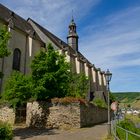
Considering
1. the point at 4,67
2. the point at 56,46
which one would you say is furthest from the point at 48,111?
the point at 56,46

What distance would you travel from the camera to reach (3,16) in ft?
124

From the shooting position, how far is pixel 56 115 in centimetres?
2217

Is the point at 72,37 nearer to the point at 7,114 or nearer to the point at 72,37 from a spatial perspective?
the point at 72,37

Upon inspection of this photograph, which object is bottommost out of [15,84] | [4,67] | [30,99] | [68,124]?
→ [68,124]

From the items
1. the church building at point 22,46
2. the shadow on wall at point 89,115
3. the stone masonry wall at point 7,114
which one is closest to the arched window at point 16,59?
the church building at point 22,46

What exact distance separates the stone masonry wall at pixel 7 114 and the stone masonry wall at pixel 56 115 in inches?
72.5

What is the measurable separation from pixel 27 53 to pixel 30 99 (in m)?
18.6

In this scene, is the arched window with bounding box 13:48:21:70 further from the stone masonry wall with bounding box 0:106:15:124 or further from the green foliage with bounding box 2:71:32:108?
the stone masonry wall with bounding box 0:106:15:124

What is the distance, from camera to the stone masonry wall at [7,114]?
79.7ft

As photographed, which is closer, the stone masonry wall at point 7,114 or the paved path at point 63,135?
the paved path at point 63,135

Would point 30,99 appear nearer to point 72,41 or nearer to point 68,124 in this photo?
point 68,124

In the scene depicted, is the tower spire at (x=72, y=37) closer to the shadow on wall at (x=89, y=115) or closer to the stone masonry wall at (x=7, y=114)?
the shadow on wall at (x=89, y=115)

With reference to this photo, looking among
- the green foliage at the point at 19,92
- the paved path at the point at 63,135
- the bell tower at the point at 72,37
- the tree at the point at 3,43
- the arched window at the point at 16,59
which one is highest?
the bell tower at the point at 72,37

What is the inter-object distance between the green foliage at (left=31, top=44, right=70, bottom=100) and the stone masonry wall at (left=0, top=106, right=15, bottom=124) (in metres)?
3.41
